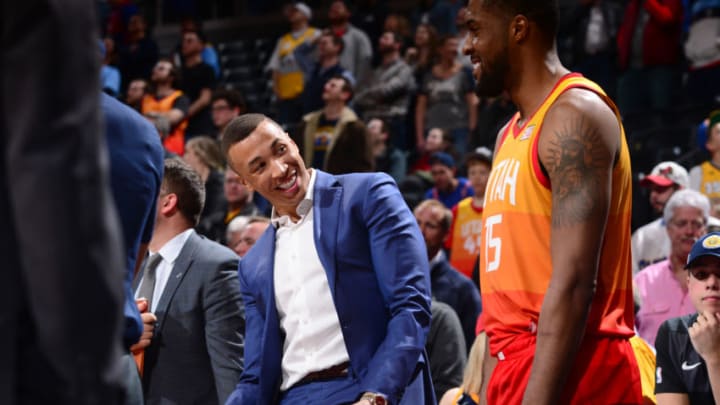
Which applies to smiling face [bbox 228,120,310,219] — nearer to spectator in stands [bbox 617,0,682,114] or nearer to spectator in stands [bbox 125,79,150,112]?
spectator in stands [bbox 617,0,682,114]

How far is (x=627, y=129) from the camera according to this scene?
10617 millimetres

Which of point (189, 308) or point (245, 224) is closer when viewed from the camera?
point (189, 308)

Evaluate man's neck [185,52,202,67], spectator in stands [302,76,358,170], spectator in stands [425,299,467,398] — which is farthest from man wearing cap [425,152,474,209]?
man's neck [185,52,202,67]

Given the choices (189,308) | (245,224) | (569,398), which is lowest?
(245,224)

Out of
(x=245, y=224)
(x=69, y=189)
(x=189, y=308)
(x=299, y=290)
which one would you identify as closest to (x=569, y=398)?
(x=299, y=290)

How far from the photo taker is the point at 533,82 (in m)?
2.89

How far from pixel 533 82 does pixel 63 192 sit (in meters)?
1.64

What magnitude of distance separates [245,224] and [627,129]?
5033 mm

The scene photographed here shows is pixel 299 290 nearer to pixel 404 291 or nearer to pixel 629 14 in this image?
pixel 404 291

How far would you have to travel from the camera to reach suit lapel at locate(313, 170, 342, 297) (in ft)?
11.9

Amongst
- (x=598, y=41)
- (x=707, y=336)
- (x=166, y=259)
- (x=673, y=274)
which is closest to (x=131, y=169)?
(x=166, y=259)

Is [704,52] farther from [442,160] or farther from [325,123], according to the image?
[325,123]

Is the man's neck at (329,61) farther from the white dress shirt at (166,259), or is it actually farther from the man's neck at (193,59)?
the white dress shirt at (166,259)

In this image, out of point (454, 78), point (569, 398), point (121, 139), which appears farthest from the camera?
point (454, 78)
